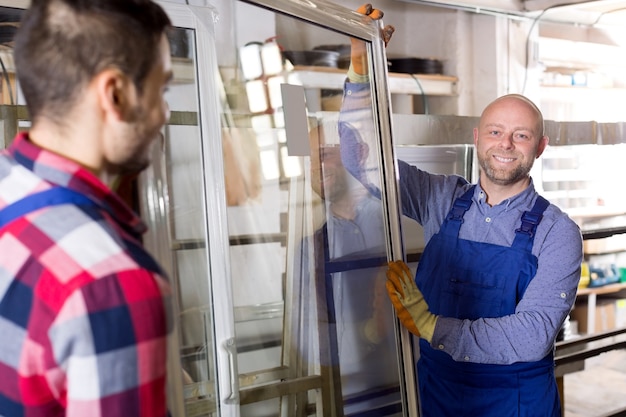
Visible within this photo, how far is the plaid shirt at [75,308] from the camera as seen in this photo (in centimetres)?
53

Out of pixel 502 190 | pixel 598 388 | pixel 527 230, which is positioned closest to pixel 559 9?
pixel 598 388

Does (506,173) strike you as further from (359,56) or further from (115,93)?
(115,93)

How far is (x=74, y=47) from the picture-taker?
0.55 meters

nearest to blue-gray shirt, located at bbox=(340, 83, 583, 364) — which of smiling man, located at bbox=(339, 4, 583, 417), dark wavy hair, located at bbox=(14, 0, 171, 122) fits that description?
smiling man, located at bbox=(339, 4, 583, 417)

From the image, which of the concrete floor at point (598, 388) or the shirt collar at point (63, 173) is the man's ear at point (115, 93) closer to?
the shirt collar at point (63, 173)

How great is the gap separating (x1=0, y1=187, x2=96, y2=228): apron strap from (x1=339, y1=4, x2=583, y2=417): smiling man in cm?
93

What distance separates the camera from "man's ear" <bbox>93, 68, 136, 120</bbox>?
555 mm

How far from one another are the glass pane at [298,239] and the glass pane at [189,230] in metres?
0.07

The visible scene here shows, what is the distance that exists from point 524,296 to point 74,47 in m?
1.31

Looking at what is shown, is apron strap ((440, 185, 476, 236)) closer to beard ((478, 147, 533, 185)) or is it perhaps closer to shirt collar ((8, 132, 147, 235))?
beard ((478, 147, 533, 185))

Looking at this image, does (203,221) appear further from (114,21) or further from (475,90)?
(475,90)

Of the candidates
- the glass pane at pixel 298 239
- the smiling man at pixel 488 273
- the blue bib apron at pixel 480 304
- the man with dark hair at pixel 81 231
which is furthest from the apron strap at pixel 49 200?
the blue bib apron at pixel 480 304

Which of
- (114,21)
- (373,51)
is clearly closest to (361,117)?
(373,51)

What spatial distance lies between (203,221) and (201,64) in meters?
0.24
